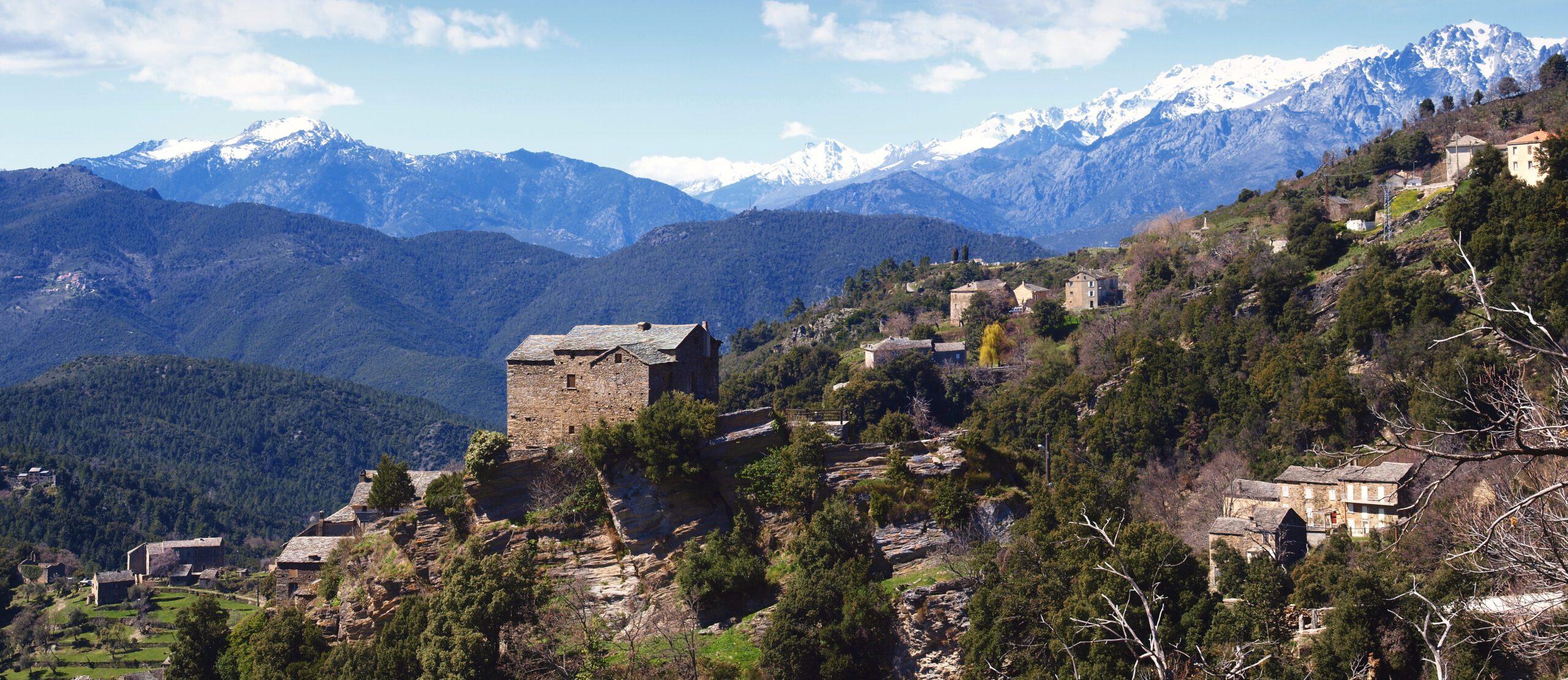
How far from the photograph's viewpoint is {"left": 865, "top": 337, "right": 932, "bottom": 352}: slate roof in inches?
3447

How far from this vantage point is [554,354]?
4347cm

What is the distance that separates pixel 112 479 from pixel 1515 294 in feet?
407

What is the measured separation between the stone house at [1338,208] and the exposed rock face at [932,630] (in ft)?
178

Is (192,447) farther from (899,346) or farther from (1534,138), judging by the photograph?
(1534,138)

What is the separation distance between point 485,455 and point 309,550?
57.2ft

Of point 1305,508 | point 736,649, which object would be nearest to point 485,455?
point 736,649

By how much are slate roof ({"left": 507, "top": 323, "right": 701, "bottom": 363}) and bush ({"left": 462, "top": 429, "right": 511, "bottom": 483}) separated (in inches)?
105

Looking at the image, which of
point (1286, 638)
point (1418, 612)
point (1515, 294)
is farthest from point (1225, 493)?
point (1418, 612)

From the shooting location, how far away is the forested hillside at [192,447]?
4737 inches

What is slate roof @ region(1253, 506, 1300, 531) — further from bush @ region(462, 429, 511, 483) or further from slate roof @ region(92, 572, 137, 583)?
slate roof @ region(92, 572, 137, 583)

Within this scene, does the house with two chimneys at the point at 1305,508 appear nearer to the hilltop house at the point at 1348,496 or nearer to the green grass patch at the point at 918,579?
the hilltop house at the point at 1348,496

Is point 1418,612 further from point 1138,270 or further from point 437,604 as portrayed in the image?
point 1138,270

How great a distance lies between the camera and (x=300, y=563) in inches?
2149

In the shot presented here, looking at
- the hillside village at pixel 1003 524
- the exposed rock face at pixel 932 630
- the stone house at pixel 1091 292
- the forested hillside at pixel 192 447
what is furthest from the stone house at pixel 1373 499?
the forested hillside at pixel 192 447
